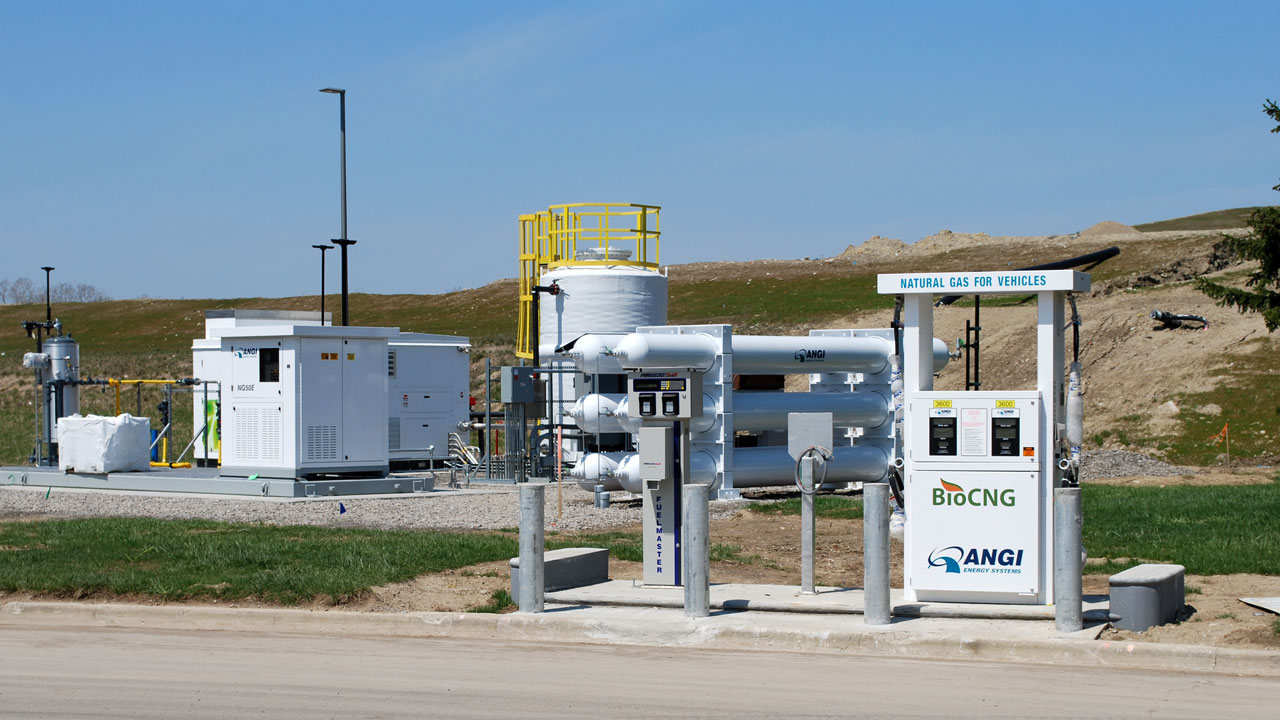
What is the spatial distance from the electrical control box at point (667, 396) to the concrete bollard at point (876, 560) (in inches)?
87.1

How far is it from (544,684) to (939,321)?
42.7m

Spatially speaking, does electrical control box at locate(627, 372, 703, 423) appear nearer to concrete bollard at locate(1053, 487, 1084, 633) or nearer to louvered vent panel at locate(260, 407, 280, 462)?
concrete bollard at locate(1053, 487, 1084, 633)

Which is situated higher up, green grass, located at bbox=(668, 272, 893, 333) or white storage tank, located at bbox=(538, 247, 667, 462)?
green grass, located at bbox=(668, 272, 893, 333)

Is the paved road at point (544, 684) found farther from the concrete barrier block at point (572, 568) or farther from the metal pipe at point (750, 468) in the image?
the metal pipe at point (750, 468)

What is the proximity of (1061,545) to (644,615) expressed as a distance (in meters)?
3.29

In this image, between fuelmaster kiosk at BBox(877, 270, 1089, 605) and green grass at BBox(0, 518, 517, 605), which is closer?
fuelmaster kiosk at BBox(877, 270, 1089, 605)

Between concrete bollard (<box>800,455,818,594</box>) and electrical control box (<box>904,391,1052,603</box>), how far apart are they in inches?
34.5

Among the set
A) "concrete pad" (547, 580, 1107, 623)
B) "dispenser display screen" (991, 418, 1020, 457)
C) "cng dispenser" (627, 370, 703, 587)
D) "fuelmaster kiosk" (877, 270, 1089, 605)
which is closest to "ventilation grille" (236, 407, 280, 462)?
"concrete pad" (547, 580, 1107, 623)

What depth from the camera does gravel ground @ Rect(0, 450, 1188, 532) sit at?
64.6ft

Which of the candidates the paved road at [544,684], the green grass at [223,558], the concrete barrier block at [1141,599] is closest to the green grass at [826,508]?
the green grass at [223,558]

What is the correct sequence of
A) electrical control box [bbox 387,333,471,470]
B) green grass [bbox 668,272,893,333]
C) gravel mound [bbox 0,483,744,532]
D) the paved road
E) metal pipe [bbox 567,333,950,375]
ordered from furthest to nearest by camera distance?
green grass [bbox 668,272,893,333], electrical control box [bbox 387,333,471,470], metal pipe [bbox 567,333,950,375], gravel mound [bbox 0,483,744,532], the paved road

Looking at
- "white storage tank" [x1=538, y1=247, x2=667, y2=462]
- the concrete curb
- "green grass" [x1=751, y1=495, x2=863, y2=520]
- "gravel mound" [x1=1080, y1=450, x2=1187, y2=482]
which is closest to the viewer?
the concrete curb

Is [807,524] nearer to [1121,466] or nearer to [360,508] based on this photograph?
[360,508]

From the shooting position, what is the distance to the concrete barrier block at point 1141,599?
10172 millimetres
